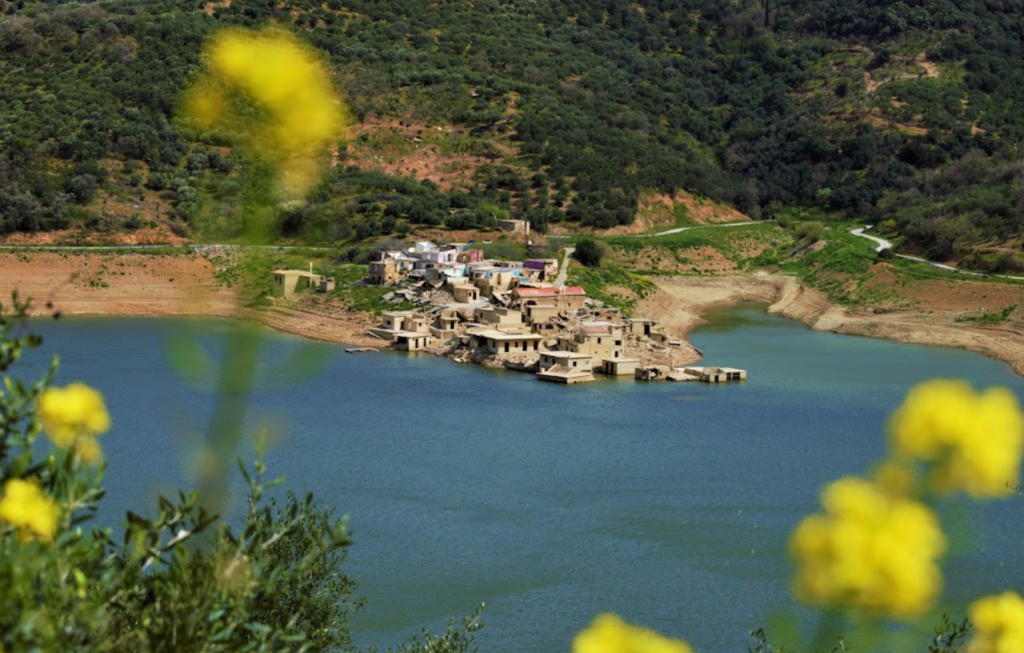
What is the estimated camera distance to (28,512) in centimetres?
379

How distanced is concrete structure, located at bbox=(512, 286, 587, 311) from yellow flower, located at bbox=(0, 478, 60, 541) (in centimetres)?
3452

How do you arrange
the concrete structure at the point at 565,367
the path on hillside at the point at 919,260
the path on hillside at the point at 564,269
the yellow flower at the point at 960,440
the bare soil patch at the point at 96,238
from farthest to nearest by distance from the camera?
the bare soil patch at the point at 96,238 < the path on hillside at the point at 919,260 < the path on hillside at the point at 564,269 < the concrete structure at the point at 565,367 < the yellow flower at the point at 960,440

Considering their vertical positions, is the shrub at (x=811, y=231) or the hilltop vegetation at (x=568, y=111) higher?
the hilltop vegetation at (x=568, y=111)

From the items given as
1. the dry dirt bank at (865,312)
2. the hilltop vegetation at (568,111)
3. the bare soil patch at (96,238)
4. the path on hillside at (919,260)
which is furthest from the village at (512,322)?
the path on hillside at (919,260)

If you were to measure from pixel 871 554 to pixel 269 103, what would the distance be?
2130 millimetres

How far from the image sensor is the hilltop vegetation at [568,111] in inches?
2098

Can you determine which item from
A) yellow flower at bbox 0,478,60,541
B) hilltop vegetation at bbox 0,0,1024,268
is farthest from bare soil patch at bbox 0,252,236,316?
yellow flower at bbox 0,478,60,541

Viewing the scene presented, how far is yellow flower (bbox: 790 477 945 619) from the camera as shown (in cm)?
267

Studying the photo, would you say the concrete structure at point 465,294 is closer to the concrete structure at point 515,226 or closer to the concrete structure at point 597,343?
the concrete structure at point 597,343

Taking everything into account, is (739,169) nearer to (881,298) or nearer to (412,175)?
(412,175)

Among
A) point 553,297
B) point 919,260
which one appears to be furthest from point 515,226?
point 919,260

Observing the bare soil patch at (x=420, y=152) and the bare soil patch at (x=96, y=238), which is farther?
the bare soil patch at (x=420, y=152)

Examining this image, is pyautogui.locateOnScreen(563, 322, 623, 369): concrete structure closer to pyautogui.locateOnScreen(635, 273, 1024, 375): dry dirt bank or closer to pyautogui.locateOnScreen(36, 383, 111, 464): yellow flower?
pyautogui.locateOnScreen(635, 273, 1024, 375): dry dirt bank

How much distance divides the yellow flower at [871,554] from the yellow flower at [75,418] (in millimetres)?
2336
